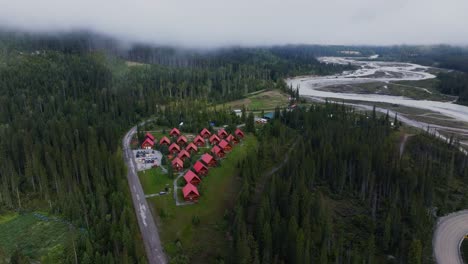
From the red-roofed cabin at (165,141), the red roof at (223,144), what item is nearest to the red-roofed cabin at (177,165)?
the red roof at (223,144)

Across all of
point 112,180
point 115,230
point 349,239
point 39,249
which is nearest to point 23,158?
point 112,180

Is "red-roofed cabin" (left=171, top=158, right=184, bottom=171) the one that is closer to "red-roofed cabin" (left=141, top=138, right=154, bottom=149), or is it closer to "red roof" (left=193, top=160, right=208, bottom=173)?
"red roof" (left=193, top=160, right=208, bottom=173)

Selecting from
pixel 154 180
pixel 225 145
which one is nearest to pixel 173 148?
pixel 225 145

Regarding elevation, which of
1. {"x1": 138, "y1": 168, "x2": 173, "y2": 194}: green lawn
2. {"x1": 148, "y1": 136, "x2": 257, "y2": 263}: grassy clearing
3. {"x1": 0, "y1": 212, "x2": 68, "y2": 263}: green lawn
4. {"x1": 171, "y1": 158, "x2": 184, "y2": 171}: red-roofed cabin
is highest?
{"x1": 171, "y1": 158, "x2": 184, "y2": 171}: red-roofed cabin

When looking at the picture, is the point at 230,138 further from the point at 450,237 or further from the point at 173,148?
the point at 450,237

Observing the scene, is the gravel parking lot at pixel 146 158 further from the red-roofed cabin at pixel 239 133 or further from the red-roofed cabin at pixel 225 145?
the red-roofed cabin at pixel 239 133

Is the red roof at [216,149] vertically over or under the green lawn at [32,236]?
over

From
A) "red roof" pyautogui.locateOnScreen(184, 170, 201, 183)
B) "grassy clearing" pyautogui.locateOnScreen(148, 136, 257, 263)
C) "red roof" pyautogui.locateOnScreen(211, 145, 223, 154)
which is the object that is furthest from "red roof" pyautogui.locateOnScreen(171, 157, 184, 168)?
"red roof" pyautogui.locateOnScreen(211, 145, 223, 154)
